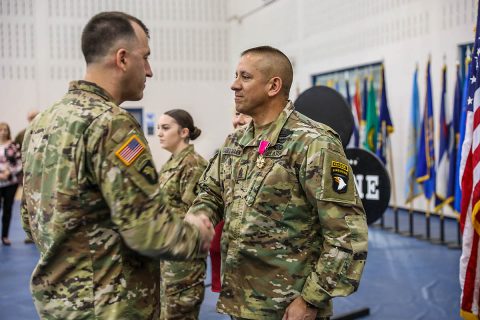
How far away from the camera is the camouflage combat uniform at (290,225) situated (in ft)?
6.28

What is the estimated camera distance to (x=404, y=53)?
8.82m

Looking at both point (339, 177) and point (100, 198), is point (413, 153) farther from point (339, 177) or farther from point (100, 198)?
point (100, 198)

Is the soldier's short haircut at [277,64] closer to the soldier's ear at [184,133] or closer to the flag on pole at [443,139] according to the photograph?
the soldier's ear at [184,133]

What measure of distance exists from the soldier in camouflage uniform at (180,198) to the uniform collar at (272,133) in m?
1.23

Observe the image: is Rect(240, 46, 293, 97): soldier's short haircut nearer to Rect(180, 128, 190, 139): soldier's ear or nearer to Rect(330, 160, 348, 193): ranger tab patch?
Rect(330, 160, 348, 193): ranger tab patch

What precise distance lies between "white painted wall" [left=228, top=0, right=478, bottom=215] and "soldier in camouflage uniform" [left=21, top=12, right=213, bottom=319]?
20.7 ft

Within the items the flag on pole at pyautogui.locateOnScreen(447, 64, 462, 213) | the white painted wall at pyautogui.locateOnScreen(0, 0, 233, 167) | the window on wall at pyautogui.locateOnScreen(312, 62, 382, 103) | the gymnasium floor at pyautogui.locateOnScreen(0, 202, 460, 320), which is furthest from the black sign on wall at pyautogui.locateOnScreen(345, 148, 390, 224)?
the white painted wall at pyautogui.locateOnScreen(0, 0, 233, 167)

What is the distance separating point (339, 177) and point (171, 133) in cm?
191

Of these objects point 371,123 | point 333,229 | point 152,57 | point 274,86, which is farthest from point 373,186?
point 152,57

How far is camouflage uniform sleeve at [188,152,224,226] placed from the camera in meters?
2.20

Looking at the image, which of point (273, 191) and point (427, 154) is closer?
point (273, 191)

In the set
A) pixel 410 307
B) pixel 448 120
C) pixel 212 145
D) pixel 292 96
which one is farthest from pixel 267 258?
pixel 212 145

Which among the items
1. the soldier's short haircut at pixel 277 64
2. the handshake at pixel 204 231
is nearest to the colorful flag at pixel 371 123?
the soldier's short haircut at pixel 277 64

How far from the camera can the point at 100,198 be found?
1.60m
